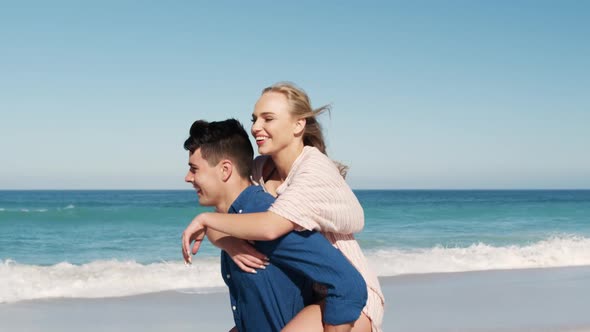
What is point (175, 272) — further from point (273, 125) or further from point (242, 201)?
point (242, 201)

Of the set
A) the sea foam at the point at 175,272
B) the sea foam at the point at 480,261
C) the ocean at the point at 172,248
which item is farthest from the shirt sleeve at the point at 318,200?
the sea foam at the point at 480,261

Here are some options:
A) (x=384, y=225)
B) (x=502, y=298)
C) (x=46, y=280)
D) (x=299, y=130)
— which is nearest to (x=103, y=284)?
(x=46, y=280)

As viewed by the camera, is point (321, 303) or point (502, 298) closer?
point (321, 303)

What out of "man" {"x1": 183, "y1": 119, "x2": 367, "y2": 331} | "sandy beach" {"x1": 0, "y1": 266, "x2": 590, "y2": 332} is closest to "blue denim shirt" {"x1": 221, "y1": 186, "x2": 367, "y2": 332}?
"man" {"x1": 183, "y1": 119, "x2": 367, "y2": 331}

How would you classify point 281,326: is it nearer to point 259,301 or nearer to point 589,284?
point 259,301

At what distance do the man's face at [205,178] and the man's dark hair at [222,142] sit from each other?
0.8 inches

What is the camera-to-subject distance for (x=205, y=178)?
9.23 ft

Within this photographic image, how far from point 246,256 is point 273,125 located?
0.59 m

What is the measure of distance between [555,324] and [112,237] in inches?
679

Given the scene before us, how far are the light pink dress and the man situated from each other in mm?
81

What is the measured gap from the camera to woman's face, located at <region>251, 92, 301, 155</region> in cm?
305

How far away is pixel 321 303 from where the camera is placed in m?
2.78

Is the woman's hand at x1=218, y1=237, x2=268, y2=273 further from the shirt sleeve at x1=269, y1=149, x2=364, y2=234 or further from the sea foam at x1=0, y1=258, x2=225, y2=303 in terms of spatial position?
the sea foam at x1=0, y1=258, x2=225, y2=303

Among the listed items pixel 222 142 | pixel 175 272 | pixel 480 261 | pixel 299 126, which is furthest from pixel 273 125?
pixel 480 261
